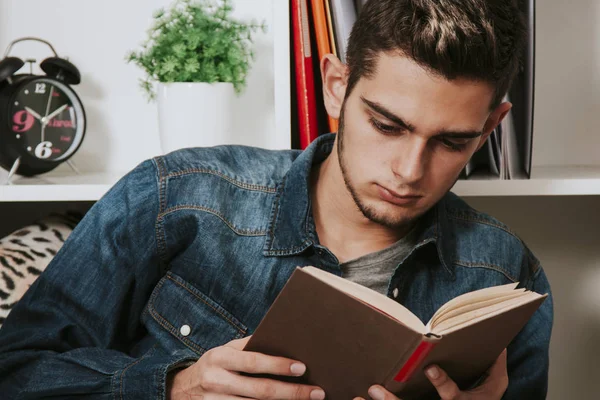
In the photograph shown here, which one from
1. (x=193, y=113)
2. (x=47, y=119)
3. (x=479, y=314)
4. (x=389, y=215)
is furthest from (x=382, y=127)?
(x=47, y=119)

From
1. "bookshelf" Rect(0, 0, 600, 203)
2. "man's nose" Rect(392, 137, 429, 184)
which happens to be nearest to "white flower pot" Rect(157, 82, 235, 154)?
"bookshelf" Rect(0, 0, 600, 203)

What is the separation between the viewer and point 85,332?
1.09m

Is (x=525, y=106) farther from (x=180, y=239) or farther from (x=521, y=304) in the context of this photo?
(x=180, y=239)

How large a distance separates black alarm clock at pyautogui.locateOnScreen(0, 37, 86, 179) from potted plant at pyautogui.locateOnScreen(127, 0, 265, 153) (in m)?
0.17

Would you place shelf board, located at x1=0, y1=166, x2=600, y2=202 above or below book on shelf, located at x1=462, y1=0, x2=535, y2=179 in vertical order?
below

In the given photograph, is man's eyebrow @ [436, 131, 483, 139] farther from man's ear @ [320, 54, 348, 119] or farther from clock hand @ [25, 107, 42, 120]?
clock hand @ [25, 107, 42, 120]

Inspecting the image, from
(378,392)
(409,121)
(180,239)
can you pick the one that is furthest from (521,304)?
(180,239)

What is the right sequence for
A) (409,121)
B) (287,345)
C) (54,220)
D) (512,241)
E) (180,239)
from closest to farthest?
(287,345) → (409,121) → (180,239) → (512,241) → (54,220)

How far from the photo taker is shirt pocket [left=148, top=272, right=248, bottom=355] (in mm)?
1127

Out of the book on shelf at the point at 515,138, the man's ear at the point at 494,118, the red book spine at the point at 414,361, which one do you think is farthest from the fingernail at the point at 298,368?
the book on shelf at the point at 515,138

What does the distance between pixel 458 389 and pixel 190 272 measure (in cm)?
46

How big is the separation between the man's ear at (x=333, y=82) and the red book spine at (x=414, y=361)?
1.62 feet

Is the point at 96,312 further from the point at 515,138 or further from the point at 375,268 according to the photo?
the point at 515,138

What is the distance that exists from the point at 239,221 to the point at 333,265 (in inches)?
6.7
